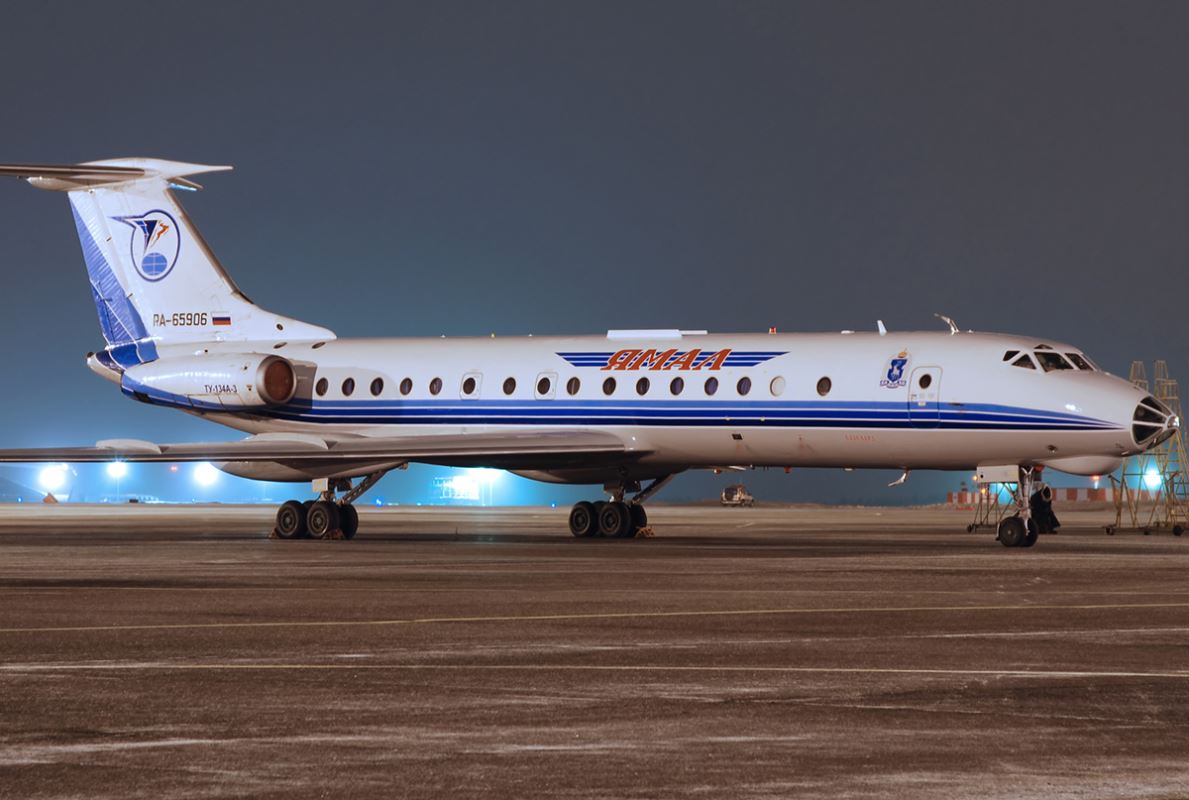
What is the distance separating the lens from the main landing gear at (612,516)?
32.8 m

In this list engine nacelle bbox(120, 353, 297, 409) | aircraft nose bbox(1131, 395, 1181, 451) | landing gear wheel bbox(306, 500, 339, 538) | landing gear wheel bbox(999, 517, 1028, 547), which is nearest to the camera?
aircraft nose bbox(1131, 395, 1181, 451)

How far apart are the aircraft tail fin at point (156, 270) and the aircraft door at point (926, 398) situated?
518 inches

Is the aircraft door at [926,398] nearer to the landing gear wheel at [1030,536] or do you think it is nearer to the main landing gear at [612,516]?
the landing gear wheel at [1030,536]

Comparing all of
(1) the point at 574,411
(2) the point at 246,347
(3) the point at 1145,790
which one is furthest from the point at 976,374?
(3) the point at 1145,790

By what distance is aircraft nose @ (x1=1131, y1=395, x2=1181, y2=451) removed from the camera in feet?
86.8

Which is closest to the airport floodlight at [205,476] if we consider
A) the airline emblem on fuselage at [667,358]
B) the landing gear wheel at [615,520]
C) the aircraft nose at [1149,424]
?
the landing gear wheel at [615,520]

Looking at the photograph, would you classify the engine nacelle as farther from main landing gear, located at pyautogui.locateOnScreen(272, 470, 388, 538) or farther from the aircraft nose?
the aircraft nose

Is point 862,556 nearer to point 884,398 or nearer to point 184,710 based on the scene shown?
point 884,398

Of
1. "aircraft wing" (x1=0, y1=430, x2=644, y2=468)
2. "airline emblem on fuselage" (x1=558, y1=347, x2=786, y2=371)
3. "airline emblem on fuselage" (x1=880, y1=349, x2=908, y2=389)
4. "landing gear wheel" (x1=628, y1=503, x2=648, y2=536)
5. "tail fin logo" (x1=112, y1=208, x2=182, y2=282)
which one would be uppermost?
"tail fin logo" (x1=112, y1=208, x2=182, y2=282)

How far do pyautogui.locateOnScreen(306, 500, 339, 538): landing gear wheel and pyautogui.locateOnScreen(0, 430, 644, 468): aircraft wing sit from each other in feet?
2.97

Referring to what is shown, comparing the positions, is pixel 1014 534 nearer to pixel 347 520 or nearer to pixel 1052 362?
pixel 1052 362

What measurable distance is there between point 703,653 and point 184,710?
383 centimetres

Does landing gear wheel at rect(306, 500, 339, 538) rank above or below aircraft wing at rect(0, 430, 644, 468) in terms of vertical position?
below

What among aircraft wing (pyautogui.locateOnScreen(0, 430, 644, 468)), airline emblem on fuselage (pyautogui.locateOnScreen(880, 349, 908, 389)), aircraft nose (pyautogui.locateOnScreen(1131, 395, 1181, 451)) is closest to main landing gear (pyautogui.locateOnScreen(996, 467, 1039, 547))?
aircraft nose (pyautogui.locateOnScreen(1131, 395, 1181, 451))
